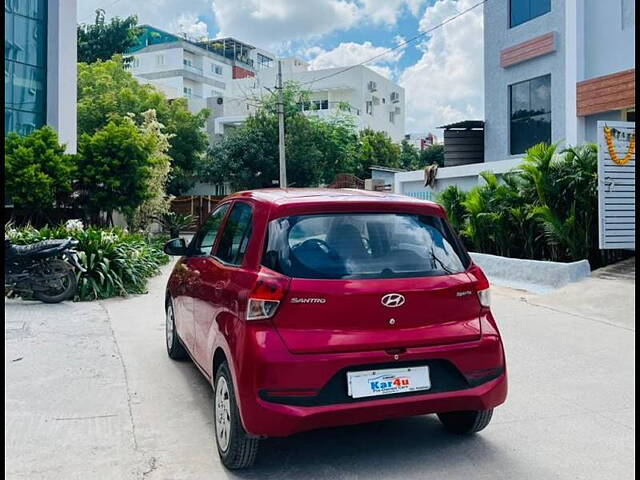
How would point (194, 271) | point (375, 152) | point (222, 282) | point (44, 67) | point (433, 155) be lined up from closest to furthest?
point (222, 282) → point (194, 271) → point (44, 67) → point (375, 152) → point (433, 155)

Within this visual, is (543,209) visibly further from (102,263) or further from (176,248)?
(176,248)

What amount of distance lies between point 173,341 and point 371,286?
3.21 metres

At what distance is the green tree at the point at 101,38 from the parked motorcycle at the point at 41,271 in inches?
1354

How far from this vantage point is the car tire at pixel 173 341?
609 centimetres

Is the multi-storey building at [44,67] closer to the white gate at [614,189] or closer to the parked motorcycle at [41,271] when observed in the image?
the parked motorcycle at [41,271]

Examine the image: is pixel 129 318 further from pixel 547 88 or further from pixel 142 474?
pixel 547 88

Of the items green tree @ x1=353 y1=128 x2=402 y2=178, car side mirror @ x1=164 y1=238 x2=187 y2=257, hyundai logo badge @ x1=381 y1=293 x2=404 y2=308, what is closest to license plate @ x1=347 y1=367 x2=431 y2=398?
hyundai logo badge @ x1=381 y1=293 x2=404 y2=308

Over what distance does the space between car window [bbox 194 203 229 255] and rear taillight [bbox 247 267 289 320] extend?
1464 mm

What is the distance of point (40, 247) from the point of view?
9172 millimetres

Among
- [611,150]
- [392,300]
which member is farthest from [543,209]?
[392,300]

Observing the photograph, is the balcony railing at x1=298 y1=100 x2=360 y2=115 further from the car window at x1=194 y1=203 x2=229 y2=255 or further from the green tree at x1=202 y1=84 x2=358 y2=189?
the car window at x1=194 y1=203 x2=229 y2=255

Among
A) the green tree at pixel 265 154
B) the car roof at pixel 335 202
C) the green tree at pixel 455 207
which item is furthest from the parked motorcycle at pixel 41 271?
the green tree at pixel 265 154

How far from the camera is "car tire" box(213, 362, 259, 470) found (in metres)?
3.59

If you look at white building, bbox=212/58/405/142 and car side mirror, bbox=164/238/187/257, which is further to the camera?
white building, bbox=212/58/405/142
